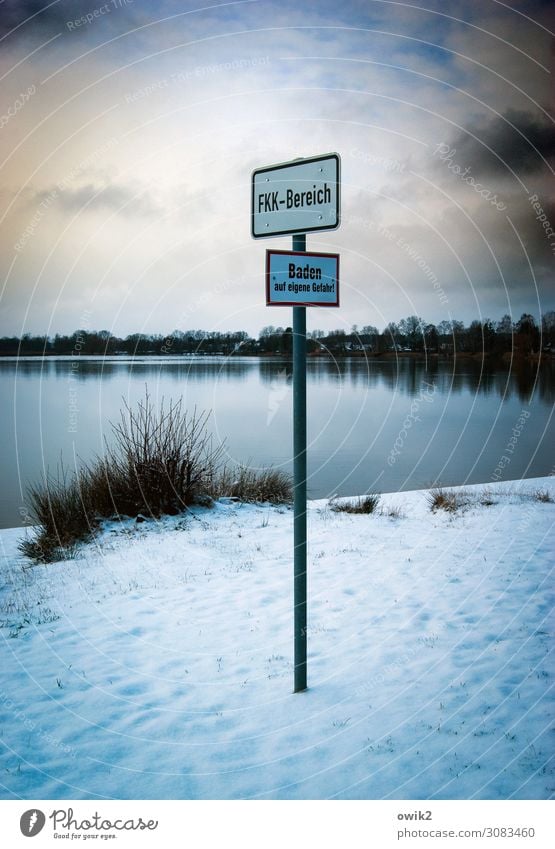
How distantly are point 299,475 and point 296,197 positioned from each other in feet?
5.20

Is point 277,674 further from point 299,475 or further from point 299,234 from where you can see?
point 299,234

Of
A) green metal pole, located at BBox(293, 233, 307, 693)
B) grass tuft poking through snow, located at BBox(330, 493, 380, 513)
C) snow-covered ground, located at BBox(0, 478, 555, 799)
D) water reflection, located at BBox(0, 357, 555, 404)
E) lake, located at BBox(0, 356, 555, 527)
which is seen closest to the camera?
snow-covered ground, located at BBox(0, 478, 555, 799)

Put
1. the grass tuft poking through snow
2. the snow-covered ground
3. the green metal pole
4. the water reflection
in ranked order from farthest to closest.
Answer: the water reflection → the grass tuft poking through snow → the green metal pole → the snow-covered ground

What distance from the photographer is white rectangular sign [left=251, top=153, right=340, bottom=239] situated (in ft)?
11.6

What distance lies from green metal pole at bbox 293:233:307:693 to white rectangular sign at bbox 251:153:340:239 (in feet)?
0.41

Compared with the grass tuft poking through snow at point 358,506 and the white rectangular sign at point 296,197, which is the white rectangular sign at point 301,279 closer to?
the white rectangular sign at point 296,197

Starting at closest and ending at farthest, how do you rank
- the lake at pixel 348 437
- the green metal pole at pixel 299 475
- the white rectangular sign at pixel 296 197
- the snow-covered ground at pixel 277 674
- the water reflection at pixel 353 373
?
the snow-covered ground at pixel 277 674
the white rectangular sign at pixel 296 197
the green metal pole at pixel 299 475
the lake at pixel 348 437
the water reflection at pixel 353 373

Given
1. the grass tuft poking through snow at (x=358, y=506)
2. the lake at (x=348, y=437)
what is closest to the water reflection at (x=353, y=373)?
the lake at (x=348, y=437)

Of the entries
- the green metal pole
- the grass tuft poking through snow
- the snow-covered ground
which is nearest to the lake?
the grass tuft poking through snow

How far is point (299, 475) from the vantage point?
12.5 feet

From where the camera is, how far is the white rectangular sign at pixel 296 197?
11.6 ft

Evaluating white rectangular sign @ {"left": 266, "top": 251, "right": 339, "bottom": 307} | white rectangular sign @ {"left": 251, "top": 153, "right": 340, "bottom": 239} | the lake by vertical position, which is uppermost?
white rectangular sign @ {"left": 251, "top": 153, "right": 340, "bottom": 239}

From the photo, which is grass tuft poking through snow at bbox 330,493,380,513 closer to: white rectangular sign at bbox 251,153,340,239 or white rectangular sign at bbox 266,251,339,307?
white rectangular sign at bbox 266,251,339,307

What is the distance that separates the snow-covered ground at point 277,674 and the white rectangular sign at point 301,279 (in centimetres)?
239
